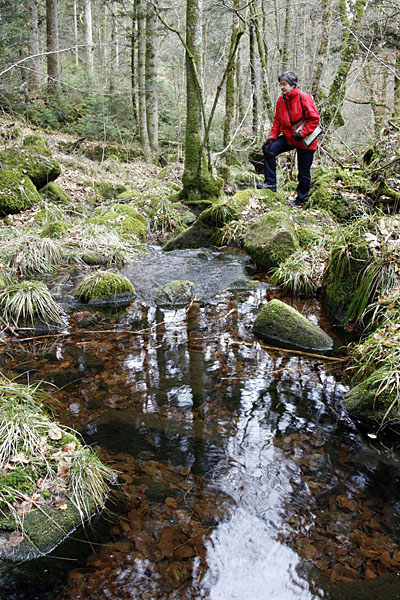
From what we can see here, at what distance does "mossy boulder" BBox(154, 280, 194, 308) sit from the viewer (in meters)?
6.36

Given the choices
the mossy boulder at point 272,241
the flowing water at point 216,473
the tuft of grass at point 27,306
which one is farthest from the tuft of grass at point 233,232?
the tuft of grass at point 27,306

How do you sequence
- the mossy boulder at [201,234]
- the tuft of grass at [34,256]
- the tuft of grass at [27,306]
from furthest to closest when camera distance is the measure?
the mossy boulder at [201,234]
the tuft of grass at [34,256]
the tuft of grass at [27,306]

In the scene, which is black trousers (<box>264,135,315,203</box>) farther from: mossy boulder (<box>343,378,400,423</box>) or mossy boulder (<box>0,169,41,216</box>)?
mossy boulder (<box>343,378,400,423</box>)

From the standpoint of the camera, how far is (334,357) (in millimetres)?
4652

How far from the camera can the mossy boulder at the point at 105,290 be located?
20.8 ft

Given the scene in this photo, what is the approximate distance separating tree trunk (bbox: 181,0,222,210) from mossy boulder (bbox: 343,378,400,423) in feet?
25.2

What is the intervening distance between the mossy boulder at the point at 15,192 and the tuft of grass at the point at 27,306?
158 inches

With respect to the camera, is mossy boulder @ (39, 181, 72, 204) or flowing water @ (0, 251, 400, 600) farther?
mossy boulder @ (39, 181, 72, 204)

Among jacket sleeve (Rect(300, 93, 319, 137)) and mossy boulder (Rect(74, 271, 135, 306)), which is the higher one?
jacket sleeve (Rect(300, 93, 319, 137))

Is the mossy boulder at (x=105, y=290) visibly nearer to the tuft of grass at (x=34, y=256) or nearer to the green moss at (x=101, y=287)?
the green moss at (x=101, y=287)

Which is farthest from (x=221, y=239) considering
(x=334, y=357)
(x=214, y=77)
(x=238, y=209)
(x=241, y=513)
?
(x=214, y=77)

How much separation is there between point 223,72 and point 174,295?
464 inches

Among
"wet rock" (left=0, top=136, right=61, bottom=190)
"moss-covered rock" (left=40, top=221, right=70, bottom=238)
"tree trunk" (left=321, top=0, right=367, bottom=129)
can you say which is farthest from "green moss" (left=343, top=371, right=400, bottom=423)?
"tree trunk" (left=321, top=0, right=367, bottom=129)

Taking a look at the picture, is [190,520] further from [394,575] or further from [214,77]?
[214,77]
